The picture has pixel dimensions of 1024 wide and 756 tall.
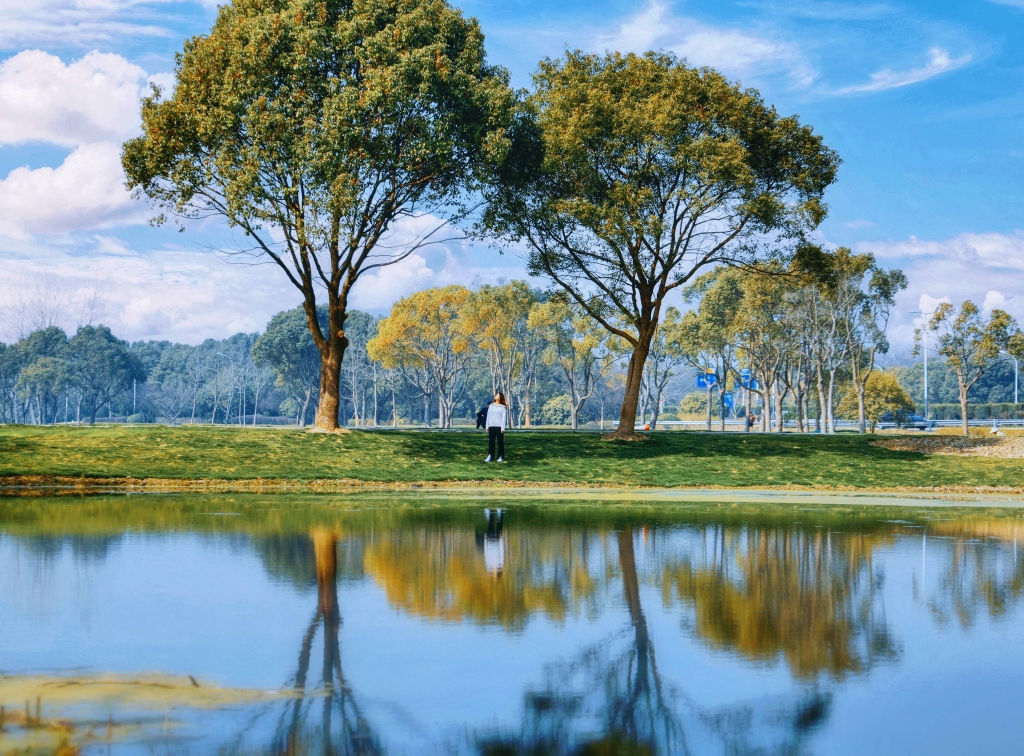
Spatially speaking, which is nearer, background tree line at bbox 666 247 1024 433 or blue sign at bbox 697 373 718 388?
background tree line at bbox 666 247 1024 433

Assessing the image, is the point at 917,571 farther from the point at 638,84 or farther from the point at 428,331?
the point at 428,331

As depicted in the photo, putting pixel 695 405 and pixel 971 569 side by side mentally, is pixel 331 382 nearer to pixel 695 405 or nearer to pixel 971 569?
pixel 971 569

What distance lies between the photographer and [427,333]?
83.4 meters

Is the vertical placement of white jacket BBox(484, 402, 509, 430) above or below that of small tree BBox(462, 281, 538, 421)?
below

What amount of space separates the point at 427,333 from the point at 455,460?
54.1m

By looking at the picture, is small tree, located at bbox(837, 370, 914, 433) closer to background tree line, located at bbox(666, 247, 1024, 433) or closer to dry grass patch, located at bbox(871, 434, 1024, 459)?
background tree line, located at bbox(666, 247, 1024, 433)

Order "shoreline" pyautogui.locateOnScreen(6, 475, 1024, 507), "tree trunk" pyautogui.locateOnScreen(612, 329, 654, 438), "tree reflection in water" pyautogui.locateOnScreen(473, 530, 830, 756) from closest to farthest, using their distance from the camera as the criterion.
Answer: "tree reflection in water" pyautogui.locateOnScreen(473, 530, 830, 756)
"shoreline" pyautogui.locateOnScreen(6, 475, 1024, 507)
"tree trunk" pyautogui.locateOnScreen(612, 329, 654, 438)

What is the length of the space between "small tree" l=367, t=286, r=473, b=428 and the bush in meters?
39.9

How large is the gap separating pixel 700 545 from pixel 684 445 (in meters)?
22.9

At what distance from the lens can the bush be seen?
12525cm

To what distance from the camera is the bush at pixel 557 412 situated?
4931 inches

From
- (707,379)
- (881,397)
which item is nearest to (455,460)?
(707,379)

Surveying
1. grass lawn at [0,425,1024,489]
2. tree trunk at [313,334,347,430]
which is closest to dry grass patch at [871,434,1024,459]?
grass lawn at [0,425,1024,489]

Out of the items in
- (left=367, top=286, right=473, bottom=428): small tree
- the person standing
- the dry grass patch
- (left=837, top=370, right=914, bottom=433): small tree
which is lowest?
the dry grass patch
